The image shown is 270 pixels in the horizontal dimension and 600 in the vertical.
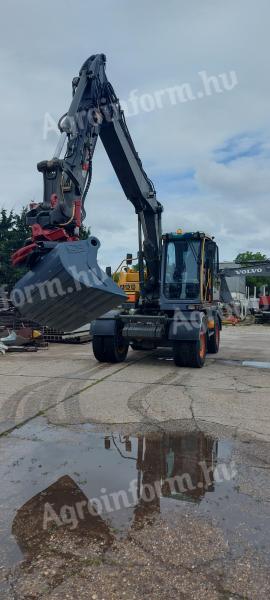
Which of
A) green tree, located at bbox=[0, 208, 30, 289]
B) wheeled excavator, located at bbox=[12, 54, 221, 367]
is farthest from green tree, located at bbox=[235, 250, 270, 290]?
wheeled excavator, located at bbox=[12, 54, 221, 367]

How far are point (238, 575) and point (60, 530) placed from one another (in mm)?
1246

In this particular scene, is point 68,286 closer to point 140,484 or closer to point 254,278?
point 140,484

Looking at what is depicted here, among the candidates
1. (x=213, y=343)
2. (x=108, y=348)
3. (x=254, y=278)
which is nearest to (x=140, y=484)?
(x=108, y=348)

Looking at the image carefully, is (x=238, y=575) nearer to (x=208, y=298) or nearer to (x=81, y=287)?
(x=81, y=287)

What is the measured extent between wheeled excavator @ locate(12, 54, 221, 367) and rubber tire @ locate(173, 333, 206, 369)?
0.07 feet

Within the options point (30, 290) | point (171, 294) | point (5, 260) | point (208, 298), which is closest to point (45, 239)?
point (30, 290)

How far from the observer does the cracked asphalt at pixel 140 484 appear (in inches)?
99.6

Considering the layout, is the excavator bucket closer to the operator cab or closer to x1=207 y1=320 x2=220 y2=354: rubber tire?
the operator cab

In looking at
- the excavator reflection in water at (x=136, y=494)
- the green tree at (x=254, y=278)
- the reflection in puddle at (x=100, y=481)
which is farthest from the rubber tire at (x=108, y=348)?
the green tree at (x=254, y=278)

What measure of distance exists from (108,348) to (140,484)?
5.99 meters

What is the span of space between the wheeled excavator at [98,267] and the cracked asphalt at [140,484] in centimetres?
146

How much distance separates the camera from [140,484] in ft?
12.3

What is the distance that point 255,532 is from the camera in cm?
299

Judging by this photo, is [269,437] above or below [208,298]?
below
